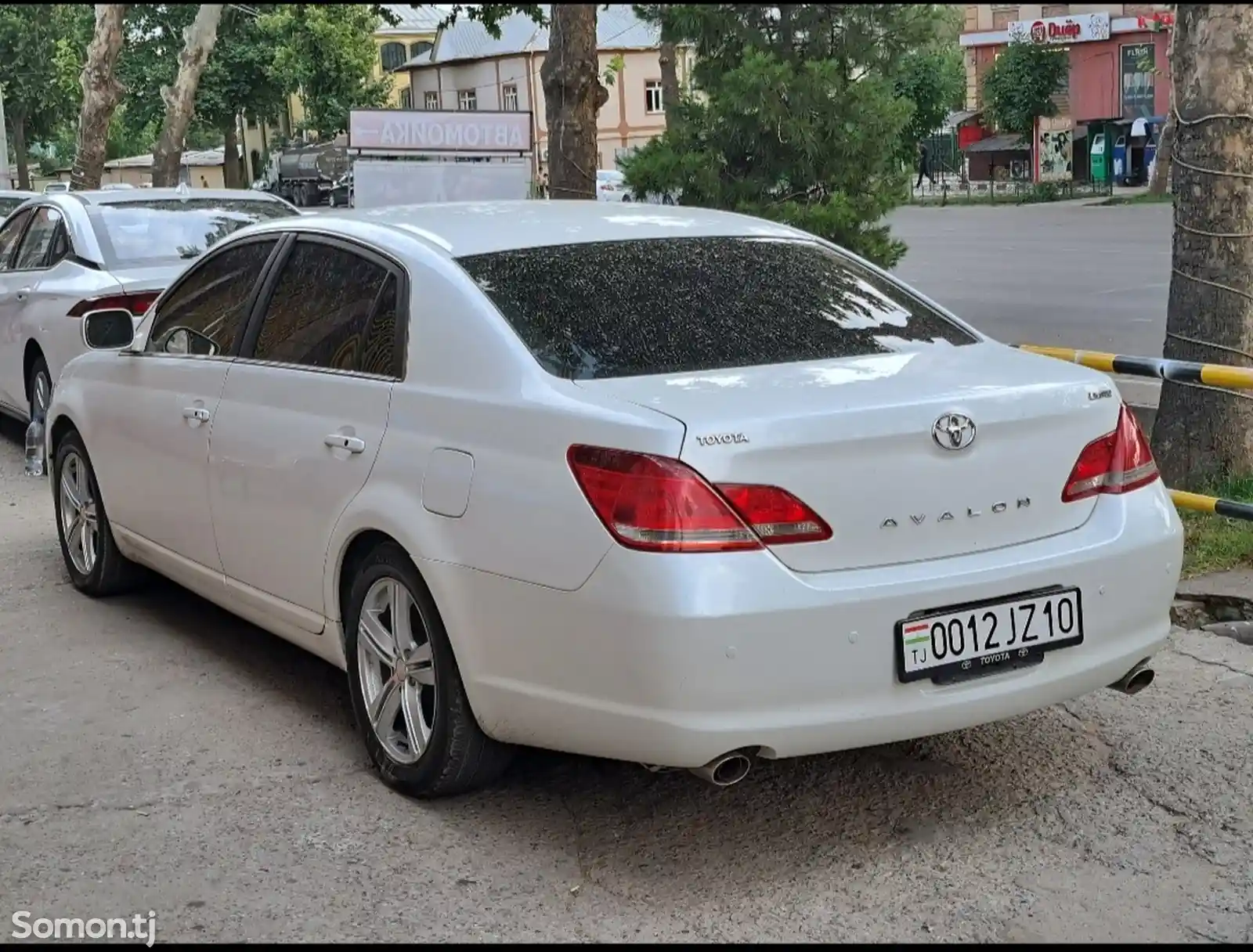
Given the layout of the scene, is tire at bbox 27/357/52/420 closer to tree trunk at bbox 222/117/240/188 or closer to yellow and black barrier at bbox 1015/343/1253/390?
yellow and black barrier at bbox 1015/343/1253/390

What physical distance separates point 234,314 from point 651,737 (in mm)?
2570

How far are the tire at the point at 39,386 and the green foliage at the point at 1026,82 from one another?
46.4 meters

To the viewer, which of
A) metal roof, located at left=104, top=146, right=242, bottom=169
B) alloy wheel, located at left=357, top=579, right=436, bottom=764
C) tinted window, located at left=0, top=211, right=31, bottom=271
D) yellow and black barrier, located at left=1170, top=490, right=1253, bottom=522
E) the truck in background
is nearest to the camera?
alloy wheel, located at left=357, top=579, right=436, bottom=764

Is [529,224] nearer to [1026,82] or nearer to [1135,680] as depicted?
[1135,680]

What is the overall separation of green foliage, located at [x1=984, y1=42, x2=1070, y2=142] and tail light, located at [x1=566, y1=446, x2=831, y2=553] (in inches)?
2027

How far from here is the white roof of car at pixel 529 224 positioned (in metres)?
4.76

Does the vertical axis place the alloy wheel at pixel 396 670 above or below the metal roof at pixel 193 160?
above

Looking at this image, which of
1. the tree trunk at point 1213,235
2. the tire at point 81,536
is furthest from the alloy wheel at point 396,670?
the tree trunk at point 1213,235

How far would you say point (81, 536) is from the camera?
6773 mm

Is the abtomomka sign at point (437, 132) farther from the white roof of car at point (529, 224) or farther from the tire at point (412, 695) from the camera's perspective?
the tire at point (412, 695)

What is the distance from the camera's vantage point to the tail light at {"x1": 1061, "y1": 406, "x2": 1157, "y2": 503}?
407cm

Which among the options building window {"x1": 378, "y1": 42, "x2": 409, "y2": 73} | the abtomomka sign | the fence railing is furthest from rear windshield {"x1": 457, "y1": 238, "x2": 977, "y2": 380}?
building window {"x1": 378, "y1": 42, "x2": 409, "y2": 73}

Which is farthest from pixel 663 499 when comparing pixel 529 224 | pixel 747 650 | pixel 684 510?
pixel 529 224

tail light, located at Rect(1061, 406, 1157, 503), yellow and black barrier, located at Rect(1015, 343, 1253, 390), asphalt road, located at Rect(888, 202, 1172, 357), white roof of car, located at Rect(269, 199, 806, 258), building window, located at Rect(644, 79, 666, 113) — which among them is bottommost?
asphalt road, located at Rect(888, 202, 1172, 357)
